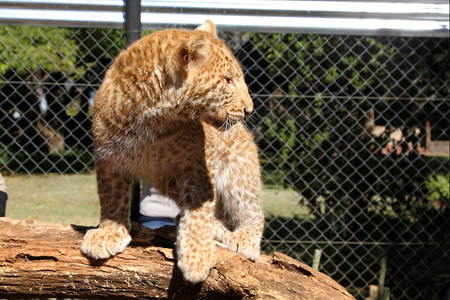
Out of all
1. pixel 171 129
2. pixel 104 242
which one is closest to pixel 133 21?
pixel 171 129

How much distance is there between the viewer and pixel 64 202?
9.10 m

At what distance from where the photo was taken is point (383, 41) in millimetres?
5281

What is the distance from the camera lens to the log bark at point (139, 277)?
2461 mm

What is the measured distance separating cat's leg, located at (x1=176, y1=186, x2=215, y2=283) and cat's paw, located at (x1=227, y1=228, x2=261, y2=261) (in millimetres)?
321

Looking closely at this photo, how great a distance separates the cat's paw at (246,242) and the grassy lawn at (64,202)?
277cm

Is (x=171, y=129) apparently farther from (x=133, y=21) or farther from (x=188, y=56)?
(x=133, y=21)

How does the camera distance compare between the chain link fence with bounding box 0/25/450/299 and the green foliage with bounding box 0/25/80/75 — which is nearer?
the chain link fence with bounding box 0/25/450/299

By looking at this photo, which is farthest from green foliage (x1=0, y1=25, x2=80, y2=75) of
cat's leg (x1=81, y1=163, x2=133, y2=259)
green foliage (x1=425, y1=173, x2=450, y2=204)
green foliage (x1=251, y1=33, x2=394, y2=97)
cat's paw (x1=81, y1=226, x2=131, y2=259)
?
cat's paw (x1=81, y1=226, x2=131, y2=259)

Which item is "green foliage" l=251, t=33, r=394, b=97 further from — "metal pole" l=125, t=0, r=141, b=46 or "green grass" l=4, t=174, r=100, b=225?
"green grass" l=4, t=174, r=100, b=225

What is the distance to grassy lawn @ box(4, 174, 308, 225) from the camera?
6.92 meters

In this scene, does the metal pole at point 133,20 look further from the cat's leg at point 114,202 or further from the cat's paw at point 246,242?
the cat's paw at point 246,242

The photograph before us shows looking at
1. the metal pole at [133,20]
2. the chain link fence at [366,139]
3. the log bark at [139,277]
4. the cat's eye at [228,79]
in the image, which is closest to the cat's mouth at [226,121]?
the cat's eye at [228,79]

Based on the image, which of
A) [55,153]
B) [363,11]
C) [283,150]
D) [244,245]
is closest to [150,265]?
[244,245]

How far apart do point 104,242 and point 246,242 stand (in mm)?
889
